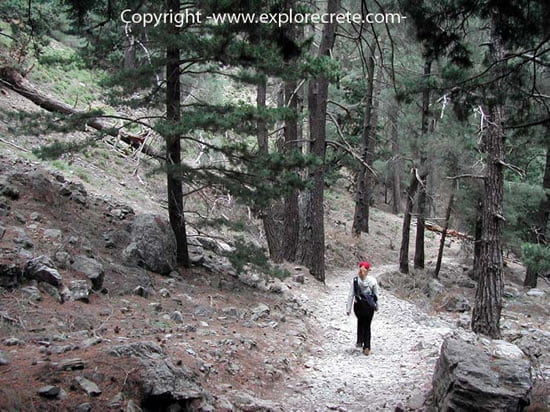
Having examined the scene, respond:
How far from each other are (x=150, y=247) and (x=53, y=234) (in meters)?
1.72

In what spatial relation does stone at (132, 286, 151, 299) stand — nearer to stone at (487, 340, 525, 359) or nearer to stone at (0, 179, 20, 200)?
stone at (0, 179, 20, 200)

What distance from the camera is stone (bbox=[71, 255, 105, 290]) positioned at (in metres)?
7.44

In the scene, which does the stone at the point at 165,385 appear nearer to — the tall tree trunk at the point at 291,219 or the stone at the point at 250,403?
the stone at the point at 250,403

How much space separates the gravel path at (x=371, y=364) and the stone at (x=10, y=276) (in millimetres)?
3756

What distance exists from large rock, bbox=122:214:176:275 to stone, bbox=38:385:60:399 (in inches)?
198

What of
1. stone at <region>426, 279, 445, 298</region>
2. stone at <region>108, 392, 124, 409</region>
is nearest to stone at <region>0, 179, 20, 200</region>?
stone at <region>108, 392, 124, 409</region>

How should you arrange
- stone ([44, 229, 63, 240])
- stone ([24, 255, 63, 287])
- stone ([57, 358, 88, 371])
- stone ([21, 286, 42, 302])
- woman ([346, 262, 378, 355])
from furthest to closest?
woman ([346, 262, 378, 355]) < stone ([44, 229, 63, 240]) < stone ([24, 255, 63, 287]) < stone ([21, 286, 42, 302]) < stone ([57, 358, 88, 371])

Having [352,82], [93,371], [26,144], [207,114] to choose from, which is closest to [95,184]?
[26,144]

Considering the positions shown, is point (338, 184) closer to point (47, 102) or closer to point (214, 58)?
point (47, 102)

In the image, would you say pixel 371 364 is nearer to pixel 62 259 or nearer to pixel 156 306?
pixel 156 306

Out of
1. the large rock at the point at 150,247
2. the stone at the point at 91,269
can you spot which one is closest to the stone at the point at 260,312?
the large rock at the point at 150,247

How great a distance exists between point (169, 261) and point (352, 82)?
57.0 feet

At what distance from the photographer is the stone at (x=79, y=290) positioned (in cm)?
682

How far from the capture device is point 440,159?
1602 centimetres
